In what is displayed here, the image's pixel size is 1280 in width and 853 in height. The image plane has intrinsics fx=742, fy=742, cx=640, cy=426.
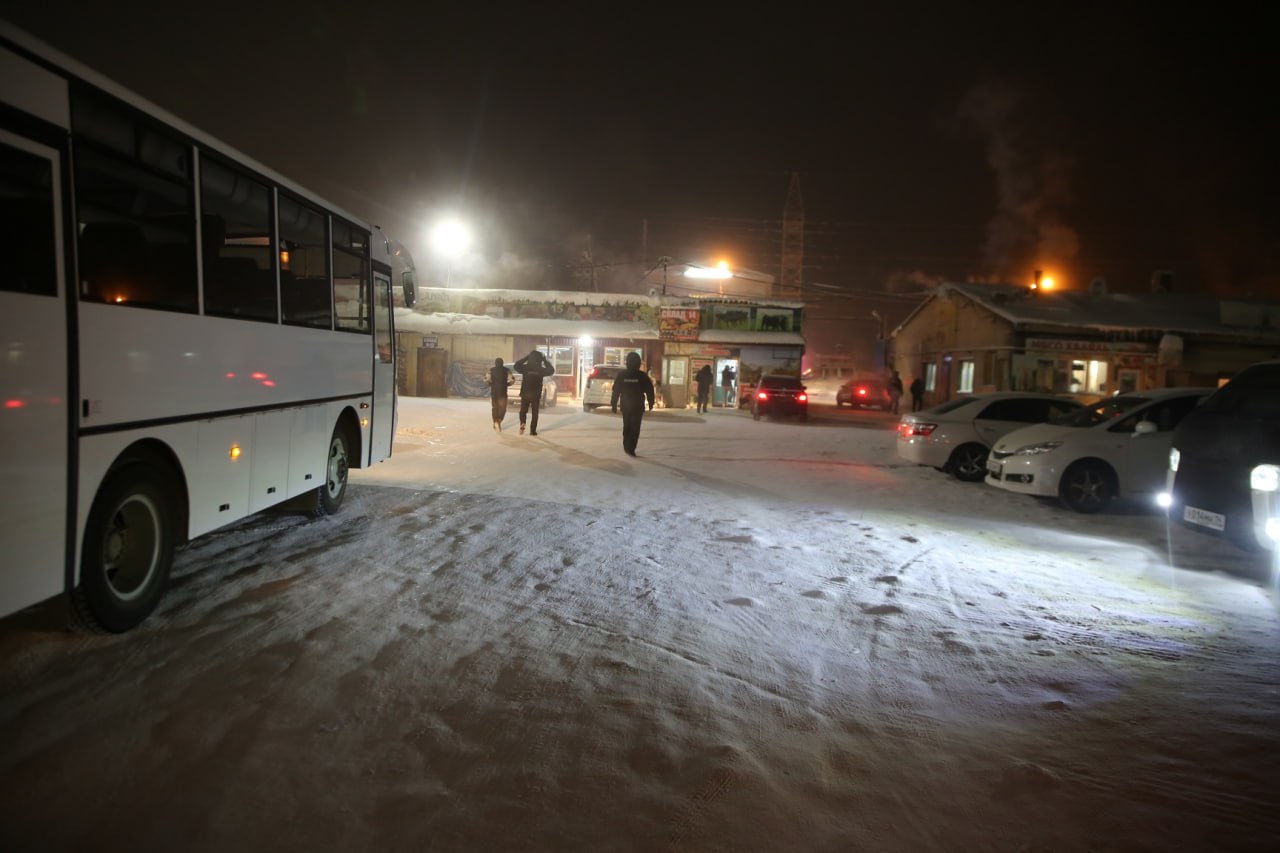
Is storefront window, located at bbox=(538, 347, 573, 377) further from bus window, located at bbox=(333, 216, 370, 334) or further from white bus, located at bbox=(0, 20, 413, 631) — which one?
white bus, located at bbox=(0, 20, 413, 631)

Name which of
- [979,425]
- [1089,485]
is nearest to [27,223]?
[1089,485]

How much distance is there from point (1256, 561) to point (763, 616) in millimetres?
5293

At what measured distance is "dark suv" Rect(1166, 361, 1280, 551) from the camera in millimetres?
5934

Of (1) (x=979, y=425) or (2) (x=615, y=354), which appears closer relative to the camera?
(1) (x=979, y=425)

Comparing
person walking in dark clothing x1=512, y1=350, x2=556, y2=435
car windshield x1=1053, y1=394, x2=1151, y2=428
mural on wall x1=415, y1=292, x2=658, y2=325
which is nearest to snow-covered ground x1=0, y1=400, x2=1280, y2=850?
car windshield x1=1053, y1=394, x2=1151, y2=428

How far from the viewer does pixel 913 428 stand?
13.0 m

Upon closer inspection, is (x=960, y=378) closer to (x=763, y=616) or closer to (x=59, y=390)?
(x=763, y=616)

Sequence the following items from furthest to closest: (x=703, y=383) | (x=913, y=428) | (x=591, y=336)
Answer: (x=591, y=336), (x=703, y=383), (x=913, y=428)

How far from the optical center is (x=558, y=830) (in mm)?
2719

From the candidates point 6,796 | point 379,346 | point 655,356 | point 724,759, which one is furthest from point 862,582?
point 655,356

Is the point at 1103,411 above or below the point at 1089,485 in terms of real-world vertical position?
above

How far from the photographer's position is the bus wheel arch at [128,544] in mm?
4125

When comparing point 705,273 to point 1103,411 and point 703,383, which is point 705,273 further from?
point 1103,411

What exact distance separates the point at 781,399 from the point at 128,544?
74.8ft
